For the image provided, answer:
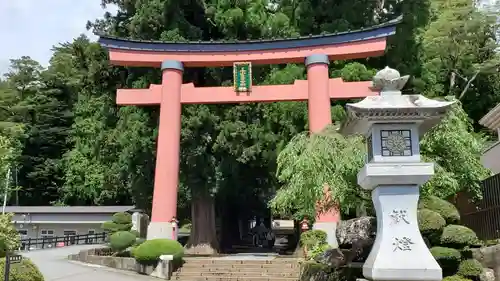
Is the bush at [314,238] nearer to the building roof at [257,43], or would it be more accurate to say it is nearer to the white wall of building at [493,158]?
the white wall of building at [493,158]

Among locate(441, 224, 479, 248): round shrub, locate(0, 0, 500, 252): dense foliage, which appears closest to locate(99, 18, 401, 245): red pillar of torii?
locate(0, 0, 500, 252): dense foliage

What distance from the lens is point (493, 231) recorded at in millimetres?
12633

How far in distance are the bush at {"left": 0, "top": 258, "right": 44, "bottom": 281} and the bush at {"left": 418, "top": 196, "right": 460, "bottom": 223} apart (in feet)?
28.8

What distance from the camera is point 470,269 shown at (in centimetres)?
1095

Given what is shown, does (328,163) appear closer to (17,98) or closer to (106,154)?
(106,154)

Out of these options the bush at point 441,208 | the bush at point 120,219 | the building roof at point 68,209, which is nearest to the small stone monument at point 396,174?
the bush at point 441,208

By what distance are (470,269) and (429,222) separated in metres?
1.42

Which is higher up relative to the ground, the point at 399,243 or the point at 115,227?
the point at 115,227

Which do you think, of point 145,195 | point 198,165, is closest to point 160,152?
point 198,165

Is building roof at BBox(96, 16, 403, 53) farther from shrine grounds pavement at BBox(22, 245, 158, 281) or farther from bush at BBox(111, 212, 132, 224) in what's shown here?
shrine grounds pavement at BBox(22, 245, 158, 281)

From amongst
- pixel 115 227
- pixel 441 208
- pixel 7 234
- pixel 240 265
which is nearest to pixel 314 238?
pixel 240 265

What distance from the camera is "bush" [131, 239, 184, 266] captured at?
17.0m

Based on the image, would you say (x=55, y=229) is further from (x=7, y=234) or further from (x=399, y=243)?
(x=399, y=243)

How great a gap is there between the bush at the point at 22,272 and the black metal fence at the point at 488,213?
429 inches
